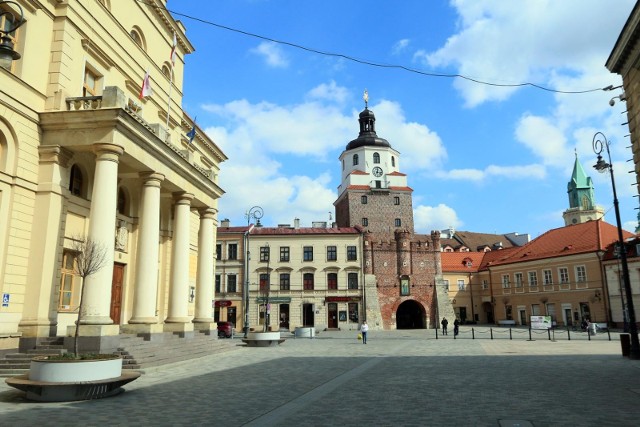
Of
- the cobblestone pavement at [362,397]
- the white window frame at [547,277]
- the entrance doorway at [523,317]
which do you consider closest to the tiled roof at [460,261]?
the entrance doorway at [523,317]

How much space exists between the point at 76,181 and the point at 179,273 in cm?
592

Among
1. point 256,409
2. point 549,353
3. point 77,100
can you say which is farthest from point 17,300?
point 549,353

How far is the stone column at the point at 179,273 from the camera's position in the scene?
22.2m

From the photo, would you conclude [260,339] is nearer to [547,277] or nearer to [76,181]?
[76,181]

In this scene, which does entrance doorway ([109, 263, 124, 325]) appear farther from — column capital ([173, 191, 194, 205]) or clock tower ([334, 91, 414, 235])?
clock tower ([334, 91, 414, 235])

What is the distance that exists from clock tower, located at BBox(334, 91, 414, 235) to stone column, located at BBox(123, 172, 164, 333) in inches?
1755

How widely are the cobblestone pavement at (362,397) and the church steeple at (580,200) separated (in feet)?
358

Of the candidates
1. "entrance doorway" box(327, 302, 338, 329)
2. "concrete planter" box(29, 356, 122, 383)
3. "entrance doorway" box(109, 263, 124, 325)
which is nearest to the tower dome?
"entrance doorway" box(327, 302, 338, 329)

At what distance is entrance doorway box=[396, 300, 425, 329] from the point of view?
61.4 m

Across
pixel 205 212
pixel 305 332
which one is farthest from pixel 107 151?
pixel 305 332

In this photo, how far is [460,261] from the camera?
72.6 metres

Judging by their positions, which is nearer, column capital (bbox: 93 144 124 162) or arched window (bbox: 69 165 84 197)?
column capital (bbox: 93 144 124 162)

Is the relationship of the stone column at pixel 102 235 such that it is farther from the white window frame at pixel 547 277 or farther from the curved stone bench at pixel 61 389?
the white window frame at pixel 547 277

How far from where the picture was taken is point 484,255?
247 ft
